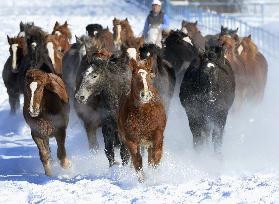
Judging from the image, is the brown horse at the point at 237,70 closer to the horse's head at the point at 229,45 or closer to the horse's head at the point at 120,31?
the horse's head at the point at 229,45

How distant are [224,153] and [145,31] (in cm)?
532

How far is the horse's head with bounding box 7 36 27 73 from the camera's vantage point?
13688 millimetres

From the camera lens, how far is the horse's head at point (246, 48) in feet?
43.8

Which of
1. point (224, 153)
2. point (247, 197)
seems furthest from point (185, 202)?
point (224, 153)

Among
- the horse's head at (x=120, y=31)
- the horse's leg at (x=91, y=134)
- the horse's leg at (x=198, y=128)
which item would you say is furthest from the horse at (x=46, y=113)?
the horse's head at (x=120, y=31)

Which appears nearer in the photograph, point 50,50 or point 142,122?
point 142,122

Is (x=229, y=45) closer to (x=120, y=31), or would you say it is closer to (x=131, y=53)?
(x=131, y=53)

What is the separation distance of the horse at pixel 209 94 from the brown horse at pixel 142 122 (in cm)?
179

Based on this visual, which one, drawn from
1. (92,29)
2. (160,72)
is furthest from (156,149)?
(92,29)

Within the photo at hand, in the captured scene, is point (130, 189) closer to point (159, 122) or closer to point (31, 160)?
point (159, 122)

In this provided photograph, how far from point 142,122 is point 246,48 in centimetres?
633

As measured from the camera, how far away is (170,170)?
341 inches

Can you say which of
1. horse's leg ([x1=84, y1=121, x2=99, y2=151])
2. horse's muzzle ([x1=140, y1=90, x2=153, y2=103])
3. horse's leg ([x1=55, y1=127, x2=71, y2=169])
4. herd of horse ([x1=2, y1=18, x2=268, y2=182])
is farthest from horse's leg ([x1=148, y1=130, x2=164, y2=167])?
horse's leg ([x1=84, y1=121, x2=99, y2=151])

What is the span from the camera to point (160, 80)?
10445mm
